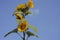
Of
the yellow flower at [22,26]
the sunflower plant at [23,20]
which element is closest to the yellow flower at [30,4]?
the sunflower plant at [23,20]

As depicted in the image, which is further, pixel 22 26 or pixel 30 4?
pixel 30 4

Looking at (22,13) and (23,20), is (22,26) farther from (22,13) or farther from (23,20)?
(22,13)

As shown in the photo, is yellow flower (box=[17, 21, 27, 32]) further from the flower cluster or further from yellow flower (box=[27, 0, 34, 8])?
yellow flower (box=[27, 0, 34, 8])

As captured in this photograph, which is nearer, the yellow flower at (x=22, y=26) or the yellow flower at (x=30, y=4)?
the yellow flower at (x=22, y=26)

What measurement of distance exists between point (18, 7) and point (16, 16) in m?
0.15

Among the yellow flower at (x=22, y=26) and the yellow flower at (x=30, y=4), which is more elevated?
the yellow flower at (x=30, y=4)

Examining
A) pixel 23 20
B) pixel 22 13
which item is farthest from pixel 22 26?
pixel 22 13

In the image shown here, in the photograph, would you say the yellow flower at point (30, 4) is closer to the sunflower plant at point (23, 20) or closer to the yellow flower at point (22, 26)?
the sunflower plant at point (23, 20)

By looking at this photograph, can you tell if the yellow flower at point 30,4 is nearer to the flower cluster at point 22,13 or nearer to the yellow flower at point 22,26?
the flower cluster at point 22,13

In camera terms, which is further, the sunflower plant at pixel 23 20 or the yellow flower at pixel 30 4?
the yellow flower at pixel 30 4

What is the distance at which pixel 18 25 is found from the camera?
1663 mm

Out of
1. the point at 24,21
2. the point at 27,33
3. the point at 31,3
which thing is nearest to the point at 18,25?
the point at 24,21

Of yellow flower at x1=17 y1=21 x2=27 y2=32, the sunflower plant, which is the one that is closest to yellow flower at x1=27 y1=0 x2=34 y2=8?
the sunflower plant

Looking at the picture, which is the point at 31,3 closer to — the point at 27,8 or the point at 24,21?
the point at 27,8
